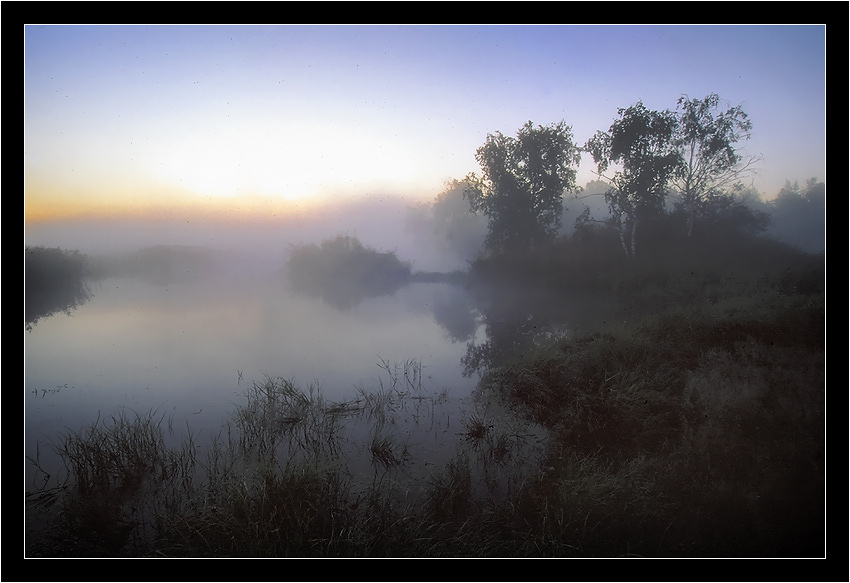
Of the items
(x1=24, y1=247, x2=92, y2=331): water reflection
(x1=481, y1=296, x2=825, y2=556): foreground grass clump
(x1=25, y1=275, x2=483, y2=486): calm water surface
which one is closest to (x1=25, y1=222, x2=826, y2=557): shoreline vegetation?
(x1=481, y1=296, x2=825, y2=556): foreground grass clump

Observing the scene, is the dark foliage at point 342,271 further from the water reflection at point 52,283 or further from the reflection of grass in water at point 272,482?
the water reflection at point 52,283

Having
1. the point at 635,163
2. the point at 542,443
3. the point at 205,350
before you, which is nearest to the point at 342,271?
the point at 205,350

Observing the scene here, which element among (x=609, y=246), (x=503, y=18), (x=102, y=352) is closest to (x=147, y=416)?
(x=102, y=352)

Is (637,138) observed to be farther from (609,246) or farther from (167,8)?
(167,8)

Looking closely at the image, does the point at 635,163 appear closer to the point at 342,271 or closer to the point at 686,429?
the point at 686,429

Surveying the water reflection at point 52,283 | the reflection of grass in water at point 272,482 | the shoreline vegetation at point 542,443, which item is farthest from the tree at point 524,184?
the water reflection at point 52,283

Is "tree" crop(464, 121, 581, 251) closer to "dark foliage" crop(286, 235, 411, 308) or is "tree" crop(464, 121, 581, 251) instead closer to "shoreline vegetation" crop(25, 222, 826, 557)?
"shoreline vegetation" crop(25, 222, 826, 557)
